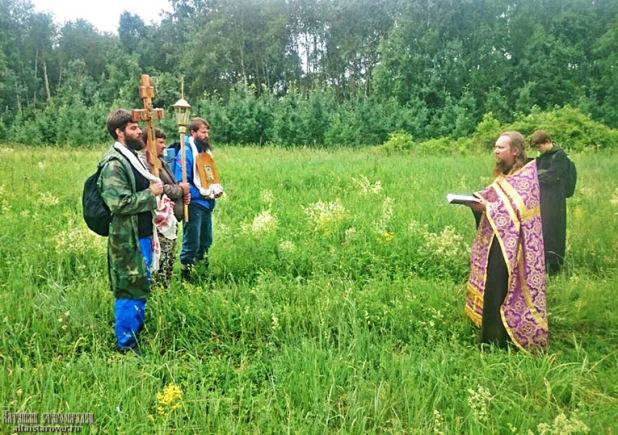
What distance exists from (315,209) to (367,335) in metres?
3.32

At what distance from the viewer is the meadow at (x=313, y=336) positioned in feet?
10.0

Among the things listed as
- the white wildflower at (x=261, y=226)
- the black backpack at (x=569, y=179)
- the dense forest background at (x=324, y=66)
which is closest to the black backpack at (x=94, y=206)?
the white wildflower at (x=261, y=226)

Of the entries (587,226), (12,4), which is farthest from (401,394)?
(12,4)

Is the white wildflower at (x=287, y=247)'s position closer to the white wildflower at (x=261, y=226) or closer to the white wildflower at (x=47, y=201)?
the white wildflower at (x=261, y=226)

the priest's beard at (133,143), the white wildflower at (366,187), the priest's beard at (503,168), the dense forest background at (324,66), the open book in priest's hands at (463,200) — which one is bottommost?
the white wildflower at (366,187)

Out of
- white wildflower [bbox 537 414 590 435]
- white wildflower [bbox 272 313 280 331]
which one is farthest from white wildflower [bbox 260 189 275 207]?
white wildflower [bbox 537 414 590 435]

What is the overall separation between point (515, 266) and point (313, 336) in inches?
71.1

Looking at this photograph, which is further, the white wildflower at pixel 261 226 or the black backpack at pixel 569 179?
the white wildflower at pixel 261 226

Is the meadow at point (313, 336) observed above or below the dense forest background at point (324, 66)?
below

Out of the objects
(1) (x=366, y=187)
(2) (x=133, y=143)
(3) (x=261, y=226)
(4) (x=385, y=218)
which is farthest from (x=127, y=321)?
(1) (x=366, y=187)

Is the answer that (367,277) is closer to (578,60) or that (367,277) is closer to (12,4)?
(578,60)

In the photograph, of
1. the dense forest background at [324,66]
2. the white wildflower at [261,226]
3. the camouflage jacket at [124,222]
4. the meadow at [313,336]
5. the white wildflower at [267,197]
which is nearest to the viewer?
the meadow at [313,336]

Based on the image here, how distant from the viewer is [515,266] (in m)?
3.91

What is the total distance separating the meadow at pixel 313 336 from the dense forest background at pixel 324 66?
47.8 feet
